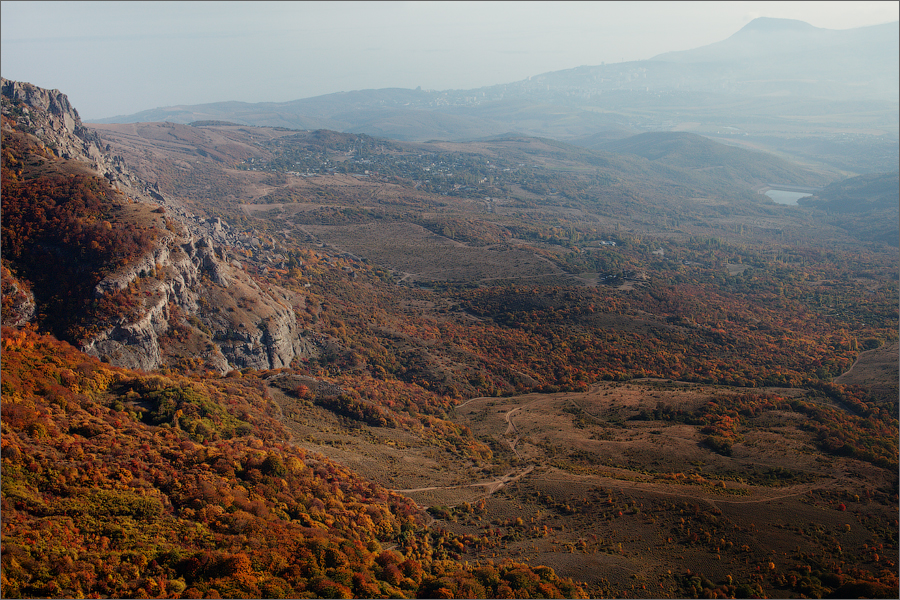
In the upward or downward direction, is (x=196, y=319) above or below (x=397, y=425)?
above

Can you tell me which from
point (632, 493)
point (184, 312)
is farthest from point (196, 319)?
point (632, 493)

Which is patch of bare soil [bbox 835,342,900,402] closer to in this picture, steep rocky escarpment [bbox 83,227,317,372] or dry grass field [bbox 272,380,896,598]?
dry grass field [bbox 272,380,896,598]

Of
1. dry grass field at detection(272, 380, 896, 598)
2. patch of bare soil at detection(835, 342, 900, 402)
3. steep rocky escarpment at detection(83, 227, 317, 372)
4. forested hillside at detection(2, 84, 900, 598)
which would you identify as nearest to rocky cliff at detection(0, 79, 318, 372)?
steep rocky escarpment at detection(83, 227, 317, 372)

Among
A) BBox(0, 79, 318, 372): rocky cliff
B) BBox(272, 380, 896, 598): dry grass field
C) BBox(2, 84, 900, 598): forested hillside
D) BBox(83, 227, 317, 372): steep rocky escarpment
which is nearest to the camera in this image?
BBox(2, 84, 900, 598): forested hillside

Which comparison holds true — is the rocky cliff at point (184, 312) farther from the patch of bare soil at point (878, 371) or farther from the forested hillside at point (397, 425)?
the patch of bare soil at point (878, 371)

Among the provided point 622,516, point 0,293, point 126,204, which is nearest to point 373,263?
point 126,204

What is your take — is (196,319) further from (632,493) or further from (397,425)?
(632,493)

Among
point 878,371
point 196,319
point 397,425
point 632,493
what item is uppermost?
point 196,319

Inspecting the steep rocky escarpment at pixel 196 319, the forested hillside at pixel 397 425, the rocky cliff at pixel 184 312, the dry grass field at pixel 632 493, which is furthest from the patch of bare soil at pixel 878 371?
the steep rocky escarpment at pixel 196 319
